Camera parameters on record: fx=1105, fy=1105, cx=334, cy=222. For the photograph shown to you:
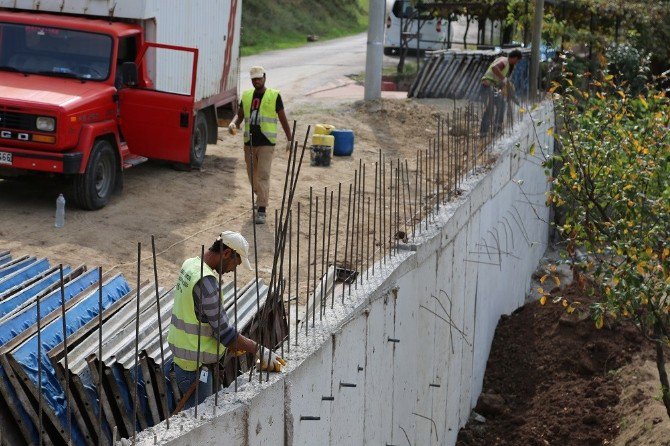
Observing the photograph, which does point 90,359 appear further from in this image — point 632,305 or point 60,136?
point 60,136

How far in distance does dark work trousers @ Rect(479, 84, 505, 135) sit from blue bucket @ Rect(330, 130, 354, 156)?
223cm

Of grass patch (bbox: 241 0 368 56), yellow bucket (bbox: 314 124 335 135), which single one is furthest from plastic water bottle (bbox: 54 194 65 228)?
grass patch (bbox: 241 0 368 56)

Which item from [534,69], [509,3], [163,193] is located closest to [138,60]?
[163,193]

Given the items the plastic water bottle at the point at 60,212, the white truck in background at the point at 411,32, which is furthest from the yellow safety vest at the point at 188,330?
the white truck in background at the point at 411,32

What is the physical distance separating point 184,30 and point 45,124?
3689 millimetres

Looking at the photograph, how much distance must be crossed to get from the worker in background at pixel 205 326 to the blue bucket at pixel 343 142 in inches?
401

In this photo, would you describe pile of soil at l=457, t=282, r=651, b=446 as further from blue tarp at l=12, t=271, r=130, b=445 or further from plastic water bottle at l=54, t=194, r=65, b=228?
blue tarp at l=12, t=271, r=130, b=445

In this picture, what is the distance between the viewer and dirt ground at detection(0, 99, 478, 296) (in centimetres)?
1058

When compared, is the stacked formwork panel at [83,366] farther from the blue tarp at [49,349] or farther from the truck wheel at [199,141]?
the truck wheel at [199,141]

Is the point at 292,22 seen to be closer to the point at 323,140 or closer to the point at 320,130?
the point at 320,130

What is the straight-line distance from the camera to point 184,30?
48.3 ft

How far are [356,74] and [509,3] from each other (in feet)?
18.6

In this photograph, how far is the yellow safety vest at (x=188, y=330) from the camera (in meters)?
6.47

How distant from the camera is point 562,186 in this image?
33.8 ft
